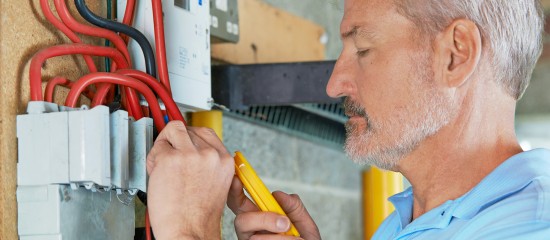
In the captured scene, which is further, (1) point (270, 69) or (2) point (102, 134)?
(1) point (270, 69)

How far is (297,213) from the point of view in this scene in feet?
4.96

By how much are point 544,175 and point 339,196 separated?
1449 mm

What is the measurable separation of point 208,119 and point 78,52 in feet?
1.80

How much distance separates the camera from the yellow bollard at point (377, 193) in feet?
7.72

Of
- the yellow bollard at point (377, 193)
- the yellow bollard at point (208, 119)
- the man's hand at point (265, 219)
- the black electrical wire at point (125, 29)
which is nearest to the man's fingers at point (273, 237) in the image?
the man's hand at point (265, 219)

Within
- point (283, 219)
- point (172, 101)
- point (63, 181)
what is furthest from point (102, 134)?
point (283, 219)

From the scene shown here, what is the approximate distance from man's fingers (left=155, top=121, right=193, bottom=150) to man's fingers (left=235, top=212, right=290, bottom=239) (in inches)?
7.4

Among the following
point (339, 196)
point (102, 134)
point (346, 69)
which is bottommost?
point (339, 196)

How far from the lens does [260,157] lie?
218 centimetres

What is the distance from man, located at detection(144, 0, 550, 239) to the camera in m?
1.30

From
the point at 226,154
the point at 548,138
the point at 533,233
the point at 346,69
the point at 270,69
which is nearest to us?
the point at 533,233

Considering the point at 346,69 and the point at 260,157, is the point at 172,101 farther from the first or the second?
the point at 260,157

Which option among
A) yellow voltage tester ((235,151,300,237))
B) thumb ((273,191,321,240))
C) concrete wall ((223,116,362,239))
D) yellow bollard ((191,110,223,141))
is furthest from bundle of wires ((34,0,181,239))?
concrete wall ((223,116,362,239))

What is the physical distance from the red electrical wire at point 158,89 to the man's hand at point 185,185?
3.0 inches
